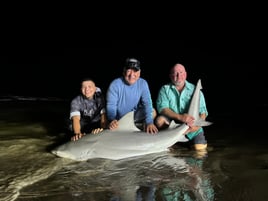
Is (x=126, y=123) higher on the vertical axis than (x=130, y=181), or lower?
higher

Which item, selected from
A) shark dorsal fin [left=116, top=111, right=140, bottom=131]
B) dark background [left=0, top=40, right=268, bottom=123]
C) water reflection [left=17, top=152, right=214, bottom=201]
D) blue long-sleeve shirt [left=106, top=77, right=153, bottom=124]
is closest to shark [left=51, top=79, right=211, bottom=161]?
shark dorsal fin [left=116, top=111, right=140, bottom=131]

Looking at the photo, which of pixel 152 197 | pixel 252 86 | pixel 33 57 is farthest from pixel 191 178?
pixel 33 57

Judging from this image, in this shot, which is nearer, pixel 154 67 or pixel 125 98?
pixel 125 98

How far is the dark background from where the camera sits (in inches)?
425

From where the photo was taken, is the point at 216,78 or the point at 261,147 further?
the point at 216,78

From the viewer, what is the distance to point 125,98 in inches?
200

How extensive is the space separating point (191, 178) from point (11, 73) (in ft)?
45.5

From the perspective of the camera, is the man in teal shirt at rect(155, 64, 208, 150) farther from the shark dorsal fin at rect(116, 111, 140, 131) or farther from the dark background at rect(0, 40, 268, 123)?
the dark background at rect(0, 40, 268, 123)

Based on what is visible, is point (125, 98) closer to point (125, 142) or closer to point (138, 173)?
point (125, 142)

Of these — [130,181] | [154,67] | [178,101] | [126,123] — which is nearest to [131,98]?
[126,123]

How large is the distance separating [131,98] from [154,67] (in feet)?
42.6

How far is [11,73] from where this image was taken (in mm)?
16578

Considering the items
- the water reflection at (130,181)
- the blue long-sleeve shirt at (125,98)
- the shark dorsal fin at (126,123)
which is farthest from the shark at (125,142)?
the blue long-sleeve shirt at (125,98)

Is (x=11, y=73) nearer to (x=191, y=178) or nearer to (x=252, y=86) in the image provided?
(x=252, y=86)
